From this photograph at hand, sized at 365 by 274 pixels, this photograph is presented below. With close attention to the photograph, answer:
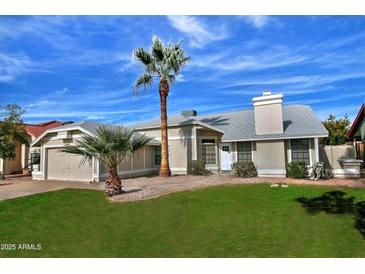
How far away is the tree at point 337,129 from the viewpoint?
26.9 meters

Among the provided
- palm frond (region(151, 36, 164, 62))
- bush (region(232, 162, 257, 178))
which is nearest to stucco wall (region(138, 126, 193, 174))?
bush (region(232, 162, 257, 178))

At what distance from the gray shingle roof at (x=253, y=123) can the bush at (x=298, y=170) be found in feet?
5.78

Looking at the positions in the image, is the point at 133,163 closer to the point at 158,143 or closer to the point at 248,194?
the point at 158,143

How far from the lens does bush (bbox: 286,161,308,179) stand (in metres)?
14.2

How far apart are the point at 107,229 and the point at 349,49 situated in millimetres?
11637

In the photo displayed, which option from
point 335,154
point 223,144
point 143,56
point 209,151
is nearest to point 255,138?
point 223,144

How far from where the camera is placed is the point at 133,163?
58.6 ft

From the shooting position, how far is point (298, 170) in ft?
46.6

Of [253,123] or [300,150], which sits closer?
[300,150]

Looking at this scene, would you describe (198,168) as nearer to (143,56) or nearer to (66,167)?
(143,56)

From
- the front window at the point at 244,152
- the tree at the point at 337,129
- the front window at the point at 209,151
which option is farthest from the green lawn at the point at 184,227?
the tree at the point at 337,129

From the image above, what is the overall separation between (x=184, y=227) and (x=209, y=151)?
43.4ft

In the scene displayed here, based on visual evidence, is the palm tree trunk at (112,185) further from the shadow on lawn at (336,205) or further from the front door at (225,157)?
the front door at (225,157)
